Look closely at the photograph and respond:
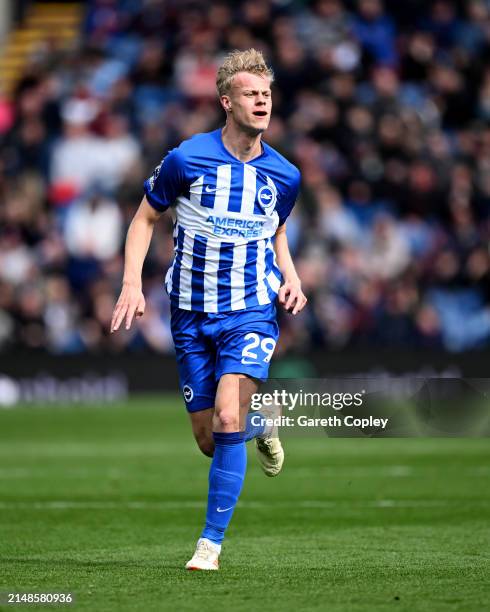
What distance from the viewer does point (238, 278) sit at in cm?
718

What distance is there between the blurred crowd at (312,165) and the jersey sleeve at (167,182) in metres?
11.8

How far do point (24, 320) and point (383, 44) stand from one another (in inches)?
273

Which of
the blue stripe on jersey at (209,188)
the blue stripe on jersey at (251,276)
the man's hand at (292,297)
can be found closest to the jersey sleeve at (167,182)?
the blue stripe on jersey at (209,188)

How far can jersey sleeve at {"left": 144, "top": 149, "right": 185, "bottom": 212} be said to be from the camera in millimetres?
7090

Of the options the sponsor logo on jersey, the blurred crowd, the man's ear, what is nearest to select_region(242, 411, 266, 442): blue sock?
the sponsor logo on jersey

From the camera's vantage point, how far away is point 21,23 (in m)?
28.0

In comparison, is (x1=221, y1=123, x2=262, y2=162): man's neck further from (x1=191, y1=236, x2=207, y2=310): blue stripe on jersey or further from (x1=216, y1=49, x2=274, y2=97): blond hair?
(x1=191, y1=236, x2=207, y2=310): blue stripe on jersey

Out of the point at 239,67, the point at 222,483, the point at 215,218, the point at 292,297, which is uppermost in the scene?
the point at 239,67

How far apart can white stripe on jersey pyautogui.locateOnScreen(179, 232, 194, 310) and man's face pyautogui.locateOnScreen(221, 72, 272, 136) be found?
25.4 inches

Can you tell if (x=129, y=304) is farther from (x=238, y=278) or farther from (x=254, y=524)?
(x=254, y=524)

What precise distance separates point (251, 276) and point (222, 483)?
106 cm

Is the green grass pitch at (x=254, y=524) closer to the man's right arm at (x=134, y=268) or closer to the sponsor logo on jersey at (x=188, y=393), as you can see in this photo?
the sponsor logo on jersey at (x=188, y=393)

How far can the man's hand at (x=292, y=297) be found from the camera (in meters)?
7.12

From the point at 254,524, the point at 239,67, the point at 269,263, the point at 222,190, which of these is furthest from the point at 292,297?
the point at 254,524
